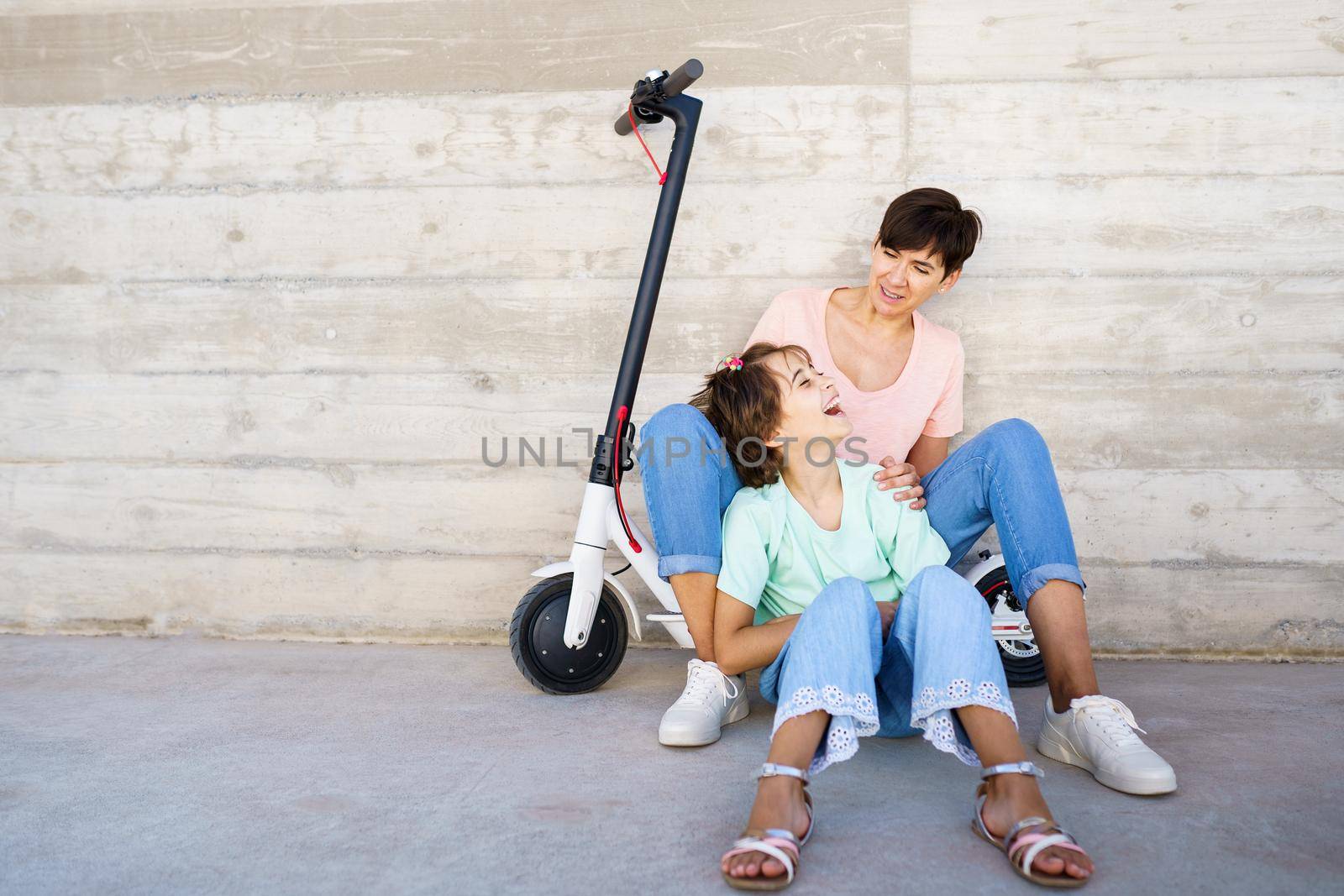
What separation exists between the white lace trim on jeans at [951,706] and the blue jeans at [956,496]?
1.10 ft

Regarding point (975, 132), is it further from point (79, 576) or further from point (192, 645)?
point (79, 576)

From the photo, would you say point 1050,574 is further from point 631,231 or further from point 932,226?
point 631,231

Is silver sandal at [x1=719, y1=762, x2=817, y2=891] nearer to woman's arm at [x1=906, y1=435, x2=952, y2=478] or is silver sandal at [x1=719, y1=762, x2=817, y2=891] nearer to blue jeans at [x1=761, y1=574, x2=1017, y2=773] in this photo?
blue jeans at [x1=761, y1=574, x2=1017, y2=773]

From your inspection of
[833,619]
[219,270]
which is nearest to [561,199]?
[219,270]

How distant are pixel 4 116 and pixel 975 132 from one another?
6.81 feet

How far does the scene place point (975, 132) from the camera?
6.61 feet

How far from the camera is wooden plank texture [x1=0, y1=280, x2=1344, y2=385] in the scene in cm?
200

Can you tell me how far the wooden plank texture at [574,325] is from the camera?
200 centimetres

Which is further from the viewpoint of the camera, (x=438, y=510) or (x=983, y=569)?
(x=438, y=510)

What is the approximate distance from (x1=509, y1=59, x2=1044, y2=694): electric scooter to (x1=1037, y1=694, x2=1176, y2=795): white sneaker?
1.33 ft

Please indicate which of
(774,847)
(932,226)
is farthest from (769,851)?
(932,226)

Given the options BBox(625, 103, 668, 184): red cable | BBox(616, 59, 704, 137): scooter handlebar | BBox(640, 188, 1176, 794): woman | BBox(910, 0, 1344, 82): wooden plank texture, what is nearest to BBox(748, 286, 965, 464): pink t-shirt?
BBox(640, 188, 1176, 794): woman

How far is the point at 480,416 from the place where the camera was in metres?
2.15

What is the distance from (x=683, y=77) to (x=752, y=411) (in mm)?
593
